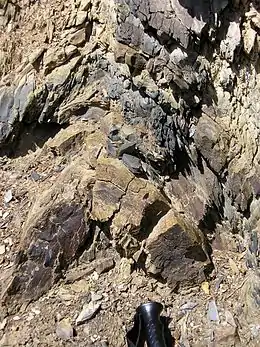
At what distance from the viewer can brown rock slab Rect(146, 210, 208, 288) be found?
479 cm

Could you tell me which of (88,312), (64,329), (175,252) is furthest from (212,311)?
(64,329)

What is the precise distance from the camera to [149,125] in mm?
5105

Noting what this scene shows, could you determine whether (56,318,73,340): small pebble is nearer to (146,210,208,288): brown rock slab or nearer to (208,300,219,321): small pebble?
(146,210,208,288): brown rock slab

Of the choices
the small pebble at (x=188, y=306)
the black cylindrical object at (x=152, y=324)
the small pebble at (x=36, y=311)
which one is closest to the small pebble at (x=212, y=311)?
the small pebble at (x=188, y=306)

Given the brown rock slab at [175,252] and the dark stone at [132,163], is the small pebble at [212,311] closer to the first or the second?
the brown rock slab at [175,252]

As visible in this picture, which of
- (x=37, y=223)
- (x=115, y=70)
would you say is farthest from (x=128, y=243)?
(x=115, y=70)

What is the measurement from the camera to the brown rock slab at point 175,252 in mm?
4785

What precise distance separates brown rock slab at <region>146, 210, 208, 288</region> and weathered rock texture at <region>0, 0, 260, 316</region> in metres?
0.01

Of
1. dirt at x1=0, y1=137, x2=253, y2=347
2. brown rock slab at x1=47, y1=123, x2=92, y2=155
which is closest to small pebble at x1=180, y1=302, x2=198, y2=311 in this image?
dirt at x1=0, y1=137, x2=253, y2=347

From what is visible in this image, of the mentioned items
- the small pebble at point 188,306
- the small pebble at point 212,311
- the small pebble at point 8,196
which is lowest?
the small pebble at point 212,311

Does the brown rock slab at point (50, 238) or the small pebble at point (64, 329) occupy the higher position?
the brown rock slab at point (50, 238)

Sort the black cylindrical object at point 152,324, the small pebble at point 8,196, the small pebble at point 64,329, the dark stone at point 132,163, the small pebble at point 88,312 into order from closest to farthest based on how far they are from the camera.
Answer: the black cylindrical object at point 152,324 → the small pebble at point 64,329 → the small pebble at point 88,312 → the dark stone at point 132,163 → the small pebble at point 8,196

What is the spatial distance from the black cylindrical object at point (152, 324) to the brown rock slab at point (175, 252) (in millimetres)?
356

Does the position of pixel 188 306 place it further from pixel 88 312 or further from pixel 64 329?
pixel 64 329
